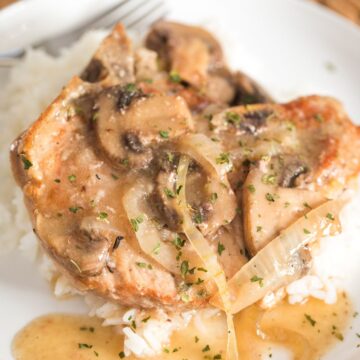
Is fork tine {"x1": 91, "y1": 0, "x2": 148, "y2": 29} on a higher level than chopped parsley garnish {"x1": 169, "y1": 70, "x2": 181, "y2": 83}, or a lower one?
lower

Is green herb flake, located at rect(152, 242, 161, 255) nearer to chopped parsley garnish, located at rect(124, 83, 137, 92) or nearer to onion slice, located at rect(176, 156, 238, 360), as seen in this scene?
onion slice, located at rect(176, 156, 238, 360)

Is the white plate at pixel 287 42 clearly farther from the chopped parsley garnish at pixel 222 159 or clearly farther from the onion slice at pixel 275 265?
the onion slice at pixel 275 265

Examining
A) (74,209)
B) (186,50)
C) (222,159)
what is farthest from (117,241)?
(186,50)

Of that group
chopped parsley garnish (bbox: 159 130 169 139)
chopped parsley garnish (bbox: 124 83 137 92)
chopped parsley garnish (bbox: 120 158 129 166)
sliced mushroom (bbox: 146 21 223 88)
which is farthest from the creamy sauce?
sliced mushroom (bbox: 146 21 223 88)

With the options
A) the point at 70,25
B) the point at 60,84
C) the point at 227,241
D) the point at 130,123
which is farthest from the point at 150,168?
the point at 70,25

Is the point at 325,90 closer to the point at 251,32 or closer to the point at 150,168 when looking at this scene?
the point at 251,32
